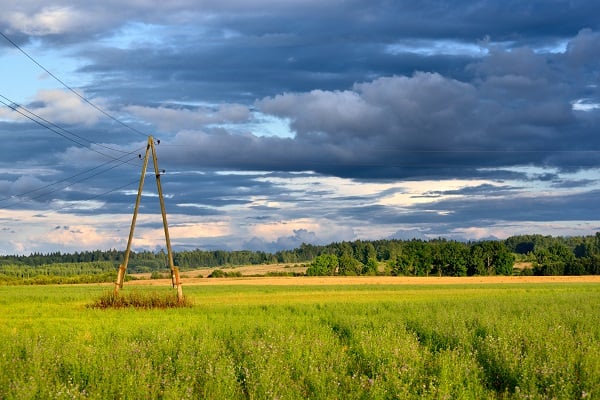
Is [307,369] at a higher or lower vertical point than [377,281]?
higher

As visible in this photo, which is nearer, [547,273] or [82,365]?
[82,365]

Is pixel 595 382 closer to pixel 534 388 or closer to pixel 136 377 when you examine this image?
pixel 534 388

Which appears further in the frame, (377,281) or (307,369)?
(377,281)

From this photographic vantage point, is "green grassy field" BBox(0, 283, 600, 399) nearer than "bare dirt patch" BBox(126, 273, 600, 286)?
Yes

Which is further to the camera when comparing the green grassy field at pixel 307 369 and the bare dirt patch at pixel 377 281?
the bare dirt patch at pixel 377 281

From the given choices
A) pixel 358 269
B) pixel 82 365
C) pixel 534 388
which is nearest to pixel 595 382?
pixel 534 388

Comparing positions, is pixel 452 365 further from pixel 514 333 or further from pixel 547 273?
pixel 547 273

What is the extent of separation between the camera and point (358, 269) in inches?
6363

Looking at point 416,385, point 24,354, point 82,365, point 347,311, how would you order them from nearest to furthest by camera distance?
point 416,385, point 82,365, point 24,354, point 347,311

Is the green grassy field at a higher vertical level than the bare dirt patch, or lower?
higher

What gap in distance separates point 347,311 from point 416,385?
22.5 m

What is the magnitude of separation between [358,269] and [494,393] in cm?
14855

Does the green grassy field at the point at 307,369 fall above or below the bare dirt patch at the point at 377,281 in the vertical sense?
above

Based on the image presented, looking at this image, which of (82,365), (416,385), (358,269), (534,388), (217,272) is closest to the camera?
(534,388)
